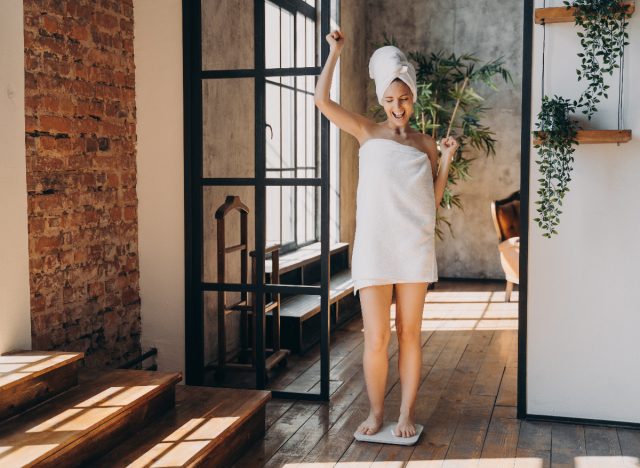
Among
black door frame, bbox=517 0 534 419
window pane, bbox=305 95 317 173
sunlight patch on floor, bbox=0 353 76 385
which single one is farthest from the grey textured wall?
sunlight patch on floor, bbox=0 353 76 385

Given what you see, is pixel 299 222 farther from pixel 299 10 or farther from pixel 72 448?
pixel 72 448

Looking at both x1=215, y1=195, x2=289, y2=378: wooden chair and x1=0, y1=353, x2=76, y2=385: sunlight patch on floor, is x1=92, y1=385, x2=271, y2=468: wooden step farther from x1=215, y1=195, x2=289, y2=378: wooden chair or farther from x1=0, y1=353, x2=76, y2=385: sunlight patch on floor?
x1=215, y1=195, x2=289, y2=378: wooden chair

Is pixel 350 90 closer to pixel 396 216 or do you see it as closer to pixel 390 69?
pixel 390 69

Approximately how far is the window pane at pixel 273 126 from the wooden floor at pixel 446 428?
1.47 m

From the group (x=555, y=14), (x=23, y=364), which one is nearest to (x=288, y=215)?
(x=555, y=14)

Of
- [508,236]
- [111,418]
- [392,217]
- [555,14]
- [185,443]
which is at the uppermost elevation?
[555,14]

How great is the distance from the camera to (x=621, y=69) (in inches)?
150

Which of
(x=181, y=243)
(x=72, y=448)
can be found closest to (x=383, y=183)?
(x=181, y=243)

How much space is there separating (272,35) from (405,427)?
3.45 metres

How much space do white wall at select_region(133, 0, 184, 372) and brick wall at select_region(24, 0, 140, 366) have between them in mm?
57

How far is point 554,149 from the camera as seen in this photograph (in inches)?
147

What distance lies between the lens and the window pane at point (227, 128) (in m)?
4.93

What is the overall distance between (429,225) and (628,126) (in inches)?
41.5

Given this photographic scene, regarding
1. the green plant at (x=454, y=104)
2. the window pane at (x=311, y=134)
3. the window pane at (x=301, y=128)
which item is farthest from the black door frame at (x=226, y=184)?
the green plant at (x=454, y=104)
